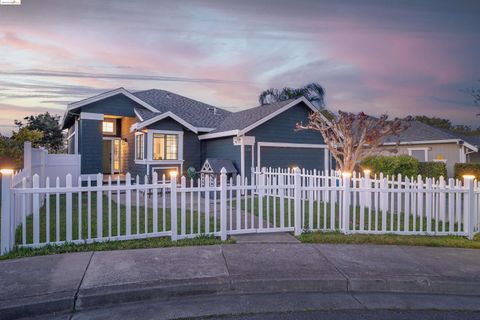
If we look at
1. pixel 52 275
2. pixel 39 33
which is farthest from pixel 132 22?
pixel 52 275

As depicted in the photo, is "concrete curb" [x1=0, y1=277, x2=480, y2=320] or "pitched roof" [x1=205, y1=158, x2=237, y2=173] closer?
"concrete curb" [x1=0, y1=277, x2=480, y2=320]

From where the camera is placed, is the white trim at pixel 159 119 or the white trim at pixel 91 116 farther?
the white trim at pixel 91 116

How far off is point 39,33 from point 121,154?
27.6 ft

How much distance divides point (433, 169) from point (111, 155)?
689 inches

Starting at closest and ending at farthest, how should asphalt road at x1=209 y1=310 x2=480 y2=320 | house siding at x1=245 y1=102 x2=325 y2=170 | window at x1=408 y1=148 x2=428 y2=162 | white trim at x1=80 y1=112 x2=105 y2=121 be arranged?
1. asphalt road at x1=209 y1=310 x2=480 y2=320
2. house siding at x1=245 y1=102 x2=325 y2=170
3. white trim at x1=80 y1=112 x2=105 y2=121
4. window at x1=408 y1=148 x2=428 y2=162

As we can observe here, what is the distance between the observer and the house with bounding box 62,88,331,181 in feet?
50.3

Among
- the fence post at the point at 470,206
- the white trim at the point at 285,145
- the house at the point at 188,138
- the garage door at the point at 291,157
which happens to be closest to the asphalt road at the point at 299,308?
the fence post at the point at 470,206

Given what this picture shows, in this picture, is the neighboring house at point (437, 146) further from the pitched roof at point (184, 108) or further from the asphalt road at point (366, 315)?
the asphalt road at point (366, 315)

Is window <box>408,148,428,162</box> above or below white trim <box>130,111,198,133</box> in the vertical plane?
below

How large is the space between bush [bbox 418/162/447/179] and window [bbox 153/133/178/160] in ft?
41.4

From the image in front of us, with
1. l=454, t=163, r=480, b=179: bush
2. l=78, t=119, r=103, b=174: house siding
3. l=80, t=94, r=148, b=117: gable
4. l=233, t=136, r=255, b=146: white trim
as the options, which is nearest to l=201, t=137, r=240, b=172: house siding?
l=233, t=136, r=255, b=146: white trim

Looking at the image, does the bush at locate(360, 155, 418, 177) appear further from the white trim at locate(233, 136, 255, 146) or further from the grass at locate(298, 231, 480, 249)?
the grass at locate(298, 231, 480, 249)

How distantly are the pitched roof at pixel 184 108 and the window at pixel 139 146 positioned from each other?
1.35 m

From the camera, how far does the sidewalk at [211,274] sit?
401cm
